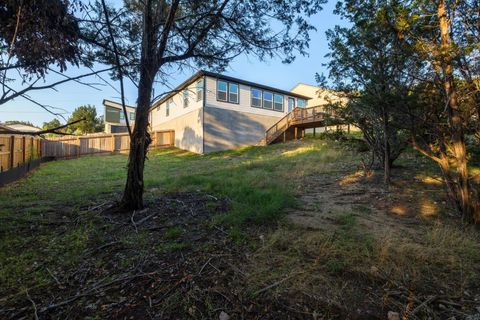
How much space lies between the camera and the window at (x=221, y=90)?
17.5m

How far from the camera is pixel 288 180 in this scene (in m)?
7.32

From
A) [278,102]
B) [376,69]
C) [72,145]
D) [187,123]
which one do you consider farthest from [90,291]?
[278,102]

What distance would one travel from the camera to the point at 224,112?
1764 centimetres

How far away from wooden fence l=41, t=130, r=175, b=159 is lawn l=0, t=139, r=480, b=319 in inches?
531

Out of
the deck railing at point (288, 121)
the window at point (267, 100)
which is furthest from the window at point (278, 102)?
the deck railing at point (288, 121)

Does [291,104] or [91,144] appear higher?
[291,104]

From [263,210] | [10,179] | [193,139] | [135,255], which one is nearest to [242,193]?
[263,210]

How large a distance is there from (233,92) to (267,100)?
11.1 ft

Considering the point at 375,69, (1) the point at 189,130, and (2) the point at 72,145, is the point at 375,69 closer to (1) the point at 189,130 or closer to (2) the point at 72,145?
(1) the point at 189,130

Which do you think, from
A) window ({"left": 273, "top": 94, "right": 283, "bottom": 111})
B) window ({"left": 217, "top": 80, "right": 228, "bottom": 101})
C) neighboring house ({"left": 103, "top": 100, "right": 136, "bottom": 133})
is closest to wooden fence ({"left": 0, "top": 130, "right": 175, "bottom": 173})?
window ({"left": 217, "top": 80, "right": 228, "bottom": 101})

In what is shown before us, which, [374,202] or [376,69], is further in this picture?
[376,69]

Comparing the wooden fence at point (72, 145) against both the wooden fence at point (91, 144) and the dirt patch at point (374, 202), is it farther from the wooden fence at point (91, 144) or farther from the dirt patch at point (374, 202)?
the dirt patch at point (374, 202)

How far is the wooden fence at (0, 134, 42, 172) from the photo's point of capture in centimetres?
777

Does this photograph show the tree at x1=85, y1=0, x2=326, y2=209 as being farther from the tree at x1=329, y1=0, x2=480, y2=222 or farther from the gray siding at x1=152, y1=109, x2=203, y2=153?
the gray siding at x1=152, y1=109, x2=203, y2=153
